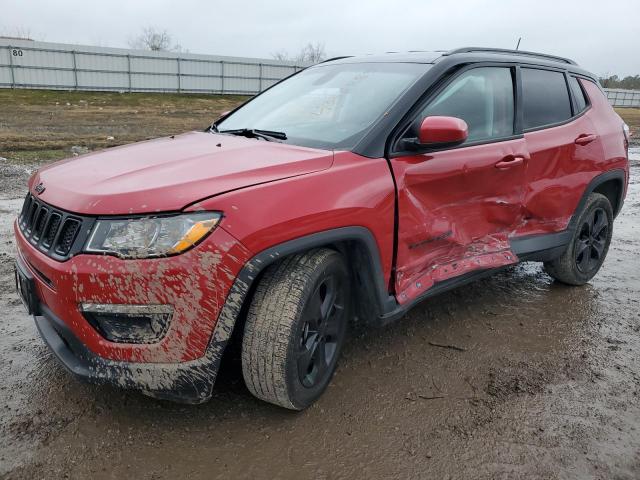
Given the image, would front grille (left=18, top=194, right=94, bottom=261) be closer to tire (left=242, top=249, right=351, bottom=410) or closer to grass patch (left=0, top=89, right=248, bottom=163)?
tire (left=242, top=249, right=351, bottom=410)

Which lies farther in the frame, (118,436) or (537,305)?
(537,305)

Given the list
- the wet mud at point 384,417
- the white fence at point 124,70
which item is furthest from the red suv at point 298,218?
the white fence at point 124,70

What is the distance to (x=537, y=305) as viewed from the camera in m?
3.93

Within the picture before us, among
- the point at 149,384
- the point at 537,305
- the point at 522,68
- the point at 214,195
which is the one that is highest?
the point at 522,68

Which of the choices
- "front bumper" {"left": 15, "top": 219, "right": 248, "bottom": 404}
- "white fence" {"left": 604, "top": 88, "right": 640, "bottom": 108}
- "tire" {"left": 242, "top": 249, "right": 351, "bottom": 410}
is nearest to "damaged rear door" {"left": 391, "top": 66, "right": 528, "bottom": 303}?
"tire" {"left": 242, "top": 249, "right": 351, "bottom": 410}

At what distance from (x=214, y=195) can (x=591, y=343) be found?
8.64ft

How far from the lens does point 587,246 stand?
14.0 ft

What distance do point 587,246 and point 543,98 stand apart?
1.29m

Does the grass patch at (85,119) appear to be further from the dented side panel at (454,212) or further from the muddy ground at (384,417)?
the dented side panel at (454,212)

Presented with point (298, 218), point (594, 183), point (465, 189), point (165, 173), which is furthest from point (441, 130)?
point (594, 183)

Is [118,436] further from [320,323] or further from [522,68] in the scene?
[522,68]

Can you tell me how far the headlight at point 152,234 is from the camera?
6.51 feet

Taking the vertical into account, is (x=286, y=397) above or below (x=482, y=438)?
above

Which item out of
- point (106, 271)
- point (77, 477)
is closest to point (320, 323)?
point (106, 271)
